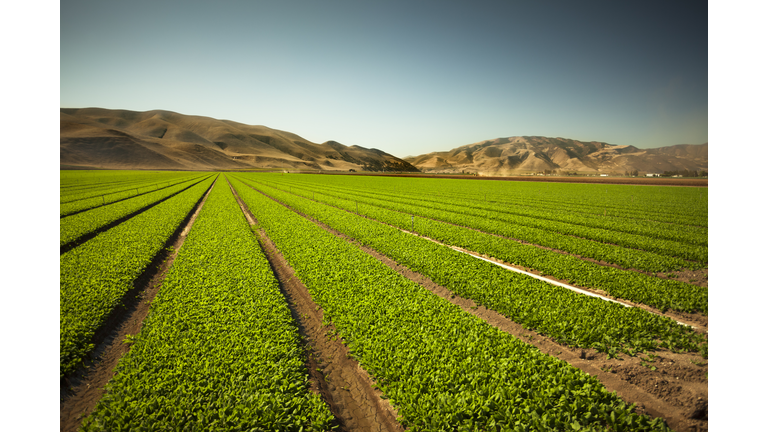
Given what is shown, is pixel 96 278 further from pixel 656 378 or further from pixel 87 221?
pixel 656 378

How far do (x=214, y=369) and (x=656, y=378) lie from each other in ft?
25.2

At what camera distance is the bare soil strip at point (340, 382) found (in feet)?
14.7

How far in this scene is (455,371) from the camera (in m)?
4.54

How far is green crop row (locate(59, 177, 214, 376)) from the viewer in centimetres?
591

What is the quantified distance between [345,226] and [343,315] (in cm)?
978

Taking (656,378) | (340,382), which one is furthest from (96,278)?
(656,378)

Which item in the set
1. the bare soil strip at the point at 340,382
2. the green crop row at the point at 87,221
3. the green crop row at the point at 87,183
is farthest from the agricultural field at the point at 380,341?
the green crop row at the point at 87,183

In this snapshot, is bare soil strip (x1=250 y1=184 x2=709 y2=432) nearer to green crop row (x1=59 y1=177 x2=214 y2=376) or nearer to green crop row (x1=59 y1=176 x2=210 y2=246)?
green crop row (x1=59 y1=177 x2=214 y2=376)

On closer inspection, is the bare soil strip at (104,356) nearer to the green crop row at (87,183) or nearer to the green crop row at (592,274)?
the green crop row at (592,274)

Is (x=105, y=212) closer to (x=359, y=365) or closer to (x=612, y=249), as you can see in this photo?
(x=359, y=365)

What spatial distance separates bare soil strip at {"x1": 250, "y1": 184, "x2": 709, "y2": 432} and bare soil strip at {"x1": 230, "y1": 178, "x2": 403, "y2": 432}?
355 centimetres

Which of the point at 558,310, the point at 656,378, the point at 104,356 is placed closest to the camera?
the point at 656,378

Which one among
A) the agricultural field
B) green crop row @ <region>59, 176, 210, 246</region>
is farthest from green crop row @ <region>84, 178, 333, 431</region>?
green crop row @ <region>59, 176, 210, 246</region>

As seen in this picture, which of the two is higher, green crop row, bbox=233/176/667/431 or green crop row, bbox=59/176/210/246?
green crop row, bbox=59/176/210/246
